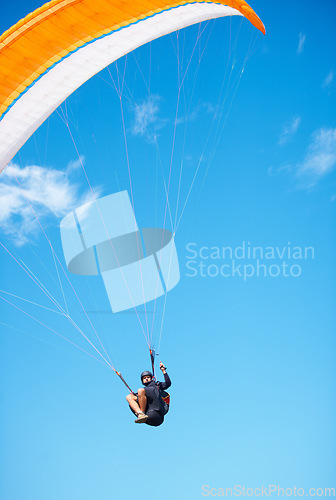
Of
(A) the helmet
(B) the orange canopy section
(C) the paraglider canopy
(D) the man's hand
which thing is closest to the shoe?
(A) the helmet

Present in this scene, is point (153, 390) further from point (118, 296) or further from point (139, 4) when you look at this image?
point (118, 296)

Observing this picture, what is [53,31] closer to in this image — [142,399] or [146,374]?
[146,374]

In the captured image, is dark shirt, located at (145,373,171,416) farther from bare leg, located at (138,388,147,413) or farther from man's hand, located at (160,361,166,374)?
man's hand, located at (160,361,166,374)

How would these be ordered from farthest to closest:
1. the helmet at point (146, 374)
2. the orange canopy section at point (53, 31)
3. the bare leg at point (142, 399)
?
the helmet at point (146, 374)
the bare leg at point (142, 399)
the orange canopy section at point (53, 31)

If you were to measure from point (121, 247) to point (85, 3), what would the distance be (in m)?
7.74

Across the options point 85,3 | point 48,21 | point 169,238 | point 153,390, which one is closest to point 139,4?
point 85,3

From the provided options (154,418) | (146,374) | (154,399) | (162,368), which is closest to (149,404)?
(154,399)

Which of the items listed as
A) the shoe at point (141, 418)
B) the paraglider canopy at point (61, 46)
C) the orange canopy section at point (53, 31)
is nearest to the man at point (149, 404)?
the shoe at point (141, 418)

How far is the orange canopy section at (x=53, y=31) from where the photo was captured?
6.59m

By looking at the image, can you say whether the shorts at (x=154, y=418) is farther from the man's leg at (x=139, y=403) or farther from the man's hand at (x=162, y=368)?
the man's hand at (x=162, y=368)

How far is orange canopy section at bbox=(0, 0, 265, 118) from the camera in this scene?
6.59 meters

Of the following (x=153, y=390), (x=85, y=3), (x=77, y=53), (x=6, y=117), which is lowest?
(x=153, y=390)

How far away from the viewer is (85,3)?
6.57 m

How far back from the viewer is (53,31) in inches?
269
